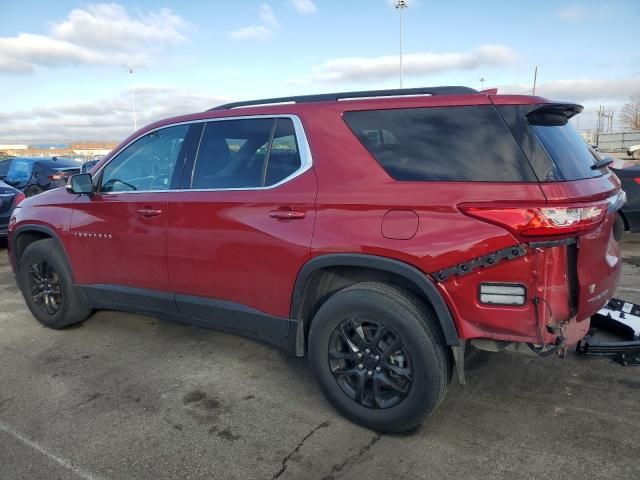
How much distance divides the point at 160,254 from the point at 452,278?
2156 millimetres

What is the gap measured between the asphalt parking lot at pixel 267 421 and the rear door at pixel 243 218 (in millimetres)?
602

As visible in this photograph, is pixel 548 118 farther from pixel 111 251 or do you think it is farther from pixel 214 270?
pixel 111 251

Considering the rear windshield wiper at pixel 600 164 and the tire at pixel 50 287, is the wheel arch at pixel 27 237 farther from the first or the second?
the rear windshield wiper at pixel 600 164

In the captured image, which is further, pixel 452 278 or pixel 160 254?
pixel 160 254

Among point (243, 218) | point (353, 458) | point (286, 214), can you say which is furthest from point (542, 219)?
point (243, 218)

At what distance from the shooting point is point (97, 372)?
390cm

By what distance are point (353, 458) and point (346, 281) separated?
97 cm

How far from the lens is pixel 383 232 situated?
2.78 m

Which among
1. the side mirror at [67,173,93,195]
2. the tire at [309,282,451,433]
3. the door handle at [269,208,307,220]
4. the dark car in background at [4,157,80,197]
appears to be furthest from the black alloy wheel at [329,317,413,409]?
the dark car in background at [4,157,80,197]

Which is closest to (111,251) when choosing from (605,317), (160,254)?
(160,254)

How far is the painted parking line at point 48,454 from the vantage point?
2666 millimetres

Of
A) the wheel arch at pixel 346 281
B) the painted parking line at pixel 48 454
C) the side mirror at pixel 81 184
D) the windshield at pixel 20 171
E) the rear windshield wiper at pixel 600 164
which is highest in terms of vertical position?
the rear windshield wiper at pixel 600 164

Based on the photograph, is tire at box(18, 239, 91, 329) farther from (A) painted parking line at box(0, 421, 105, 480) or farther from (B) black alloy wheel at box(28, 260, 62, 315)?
(A) painted parking line at box(0, 421, 105, 480)

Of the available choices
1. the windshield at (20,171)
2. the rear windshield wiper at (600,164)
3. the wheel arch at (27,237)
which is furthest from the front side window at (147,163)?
the windshield at (20,171)
